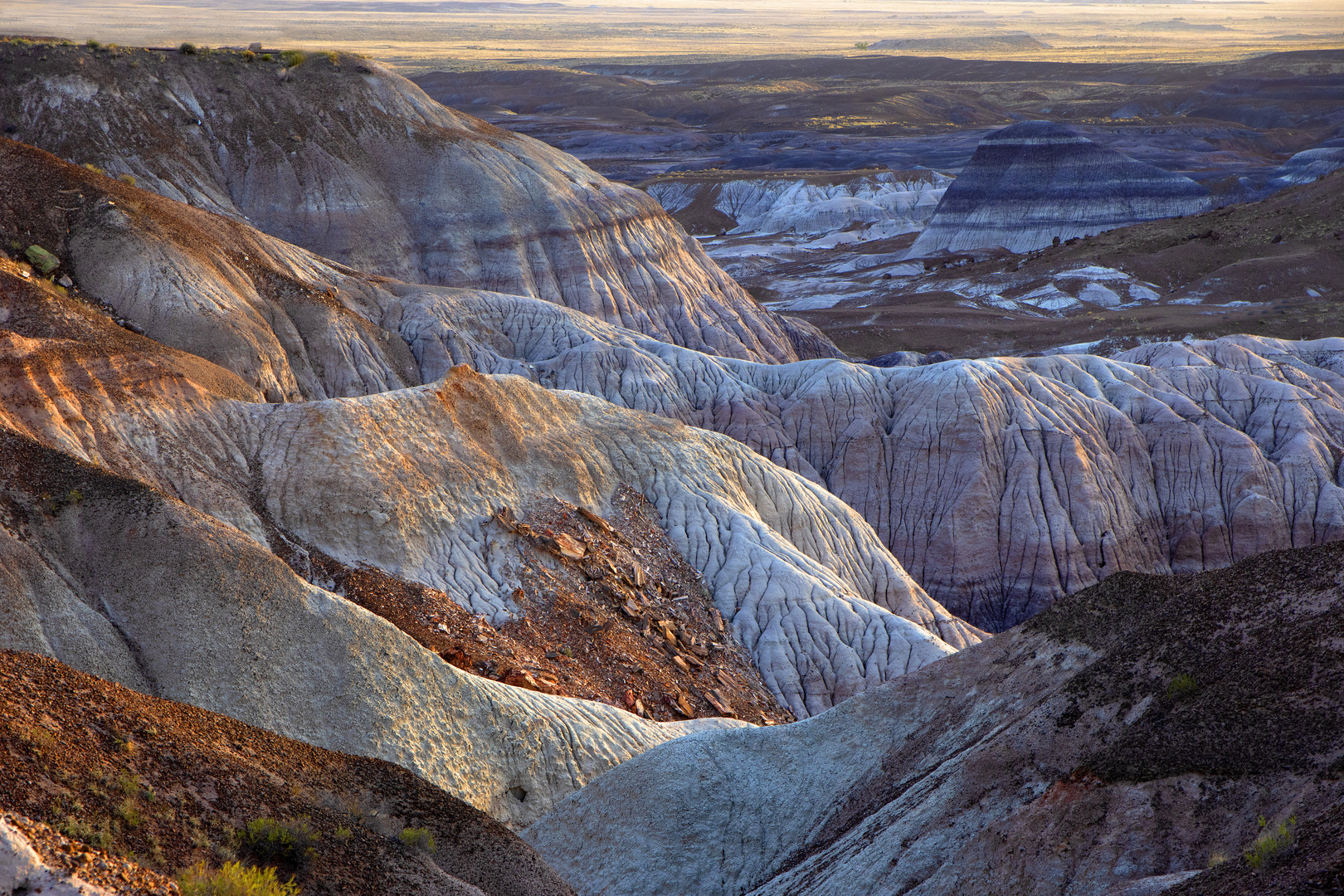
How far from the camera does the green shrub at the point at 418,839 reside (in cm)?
1046

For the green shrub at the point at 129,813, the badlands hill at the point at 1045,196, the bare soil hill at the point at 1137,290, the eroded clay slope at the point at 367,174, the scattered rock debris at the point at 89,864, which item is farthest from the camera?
the badlands hill at the point at 1045,196

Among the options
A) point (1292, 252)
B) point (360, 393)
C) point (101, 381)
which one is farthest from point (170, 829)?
point (1292, 252)

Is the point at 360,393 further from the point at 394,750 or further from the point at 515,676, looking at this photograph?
the point at 394,750

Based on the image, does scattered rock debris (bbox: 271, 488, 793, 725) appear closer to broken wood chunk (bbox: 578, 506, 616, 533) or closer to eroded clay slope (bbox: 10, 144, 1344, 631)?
broken wood chunk (bbox: 578, 506, 616, 533)

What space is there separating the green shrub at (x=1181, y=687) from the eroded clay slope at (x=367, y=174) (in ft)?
140

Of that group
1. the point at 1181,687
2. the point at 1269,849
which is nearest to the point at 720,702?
the point at 1181,687

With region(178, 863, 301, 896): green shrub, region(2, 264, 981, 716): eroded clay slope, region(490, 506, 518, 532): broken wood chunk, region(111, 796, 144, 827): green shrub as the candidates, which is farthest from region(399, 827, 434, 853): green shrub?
region(490, 506, 518, 532): broken wood chunk

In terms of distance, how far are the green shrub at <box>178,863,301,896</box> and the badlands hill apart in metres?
90.9

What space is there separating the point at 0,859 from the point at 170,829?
2.08m

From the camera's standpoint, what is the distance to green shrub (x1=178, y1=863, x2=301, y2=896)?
306 inches

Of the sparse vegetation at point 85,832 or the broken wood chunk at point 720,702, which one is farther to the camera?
the broken wood chunk at point 720,702

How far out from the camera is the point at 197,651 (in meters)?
14.9

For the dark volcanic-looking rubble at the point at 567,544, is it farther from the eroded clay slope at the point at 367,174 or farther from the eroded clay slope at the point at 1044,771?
the eroded clay slope at the point at 367,174

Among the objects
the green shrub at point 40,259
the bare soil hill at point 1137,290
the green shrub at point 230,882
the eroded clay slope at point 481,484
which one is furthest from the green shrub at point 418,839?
the bare soil hill at point 1137,290
